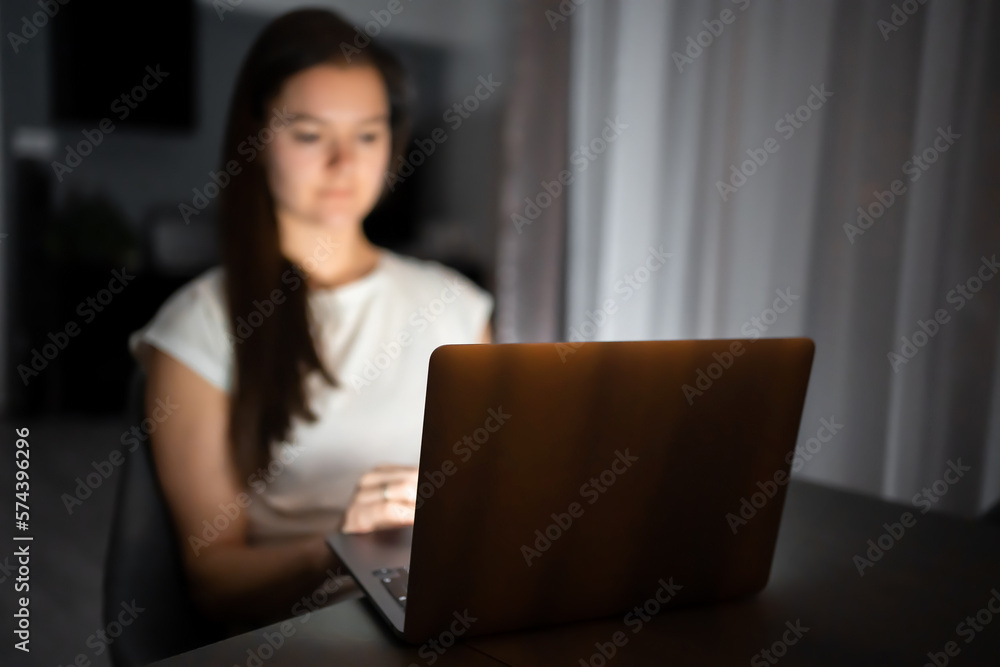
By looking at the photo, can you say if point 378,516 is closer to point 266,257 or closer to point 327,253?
point 266,257

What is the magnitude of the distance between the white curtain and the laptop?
1230 mm

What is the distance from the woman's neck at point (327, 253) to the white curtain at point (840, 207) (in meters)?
1.06

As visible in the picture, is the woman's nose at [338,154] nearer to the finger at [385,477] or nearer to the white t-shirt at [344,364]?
the white t-shirt at [344,364]

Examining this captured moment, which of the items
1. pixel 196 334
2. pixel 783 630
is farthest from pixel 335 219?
pixel 783 630

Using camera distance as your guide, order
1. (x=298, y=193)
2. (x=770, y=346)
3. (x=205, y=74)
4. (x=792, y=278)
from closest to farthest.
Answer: (x=770, y=346)
(x=298, y=193)
(x=792, y=278)
(x=205, y=74)

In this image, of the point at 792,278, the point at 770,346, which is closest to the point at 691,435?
the point at 770,346

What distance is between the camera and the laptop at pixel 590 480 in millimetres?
578

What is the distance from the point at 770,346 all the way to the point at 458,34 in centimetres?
260

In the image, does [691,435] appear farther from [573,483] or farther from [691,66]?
[691,66]

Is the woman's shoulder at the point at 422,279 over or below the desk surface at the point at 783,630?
over

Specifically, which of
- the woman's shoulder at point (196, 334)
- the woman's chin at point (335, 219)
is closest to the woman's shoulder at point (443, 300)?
the woman's chin at point (335, 219)

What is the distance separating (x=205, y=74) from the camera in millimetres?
2623

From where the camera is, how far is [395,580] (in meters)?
0.71

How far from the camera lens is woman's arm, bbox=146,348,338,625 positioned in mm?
1073
